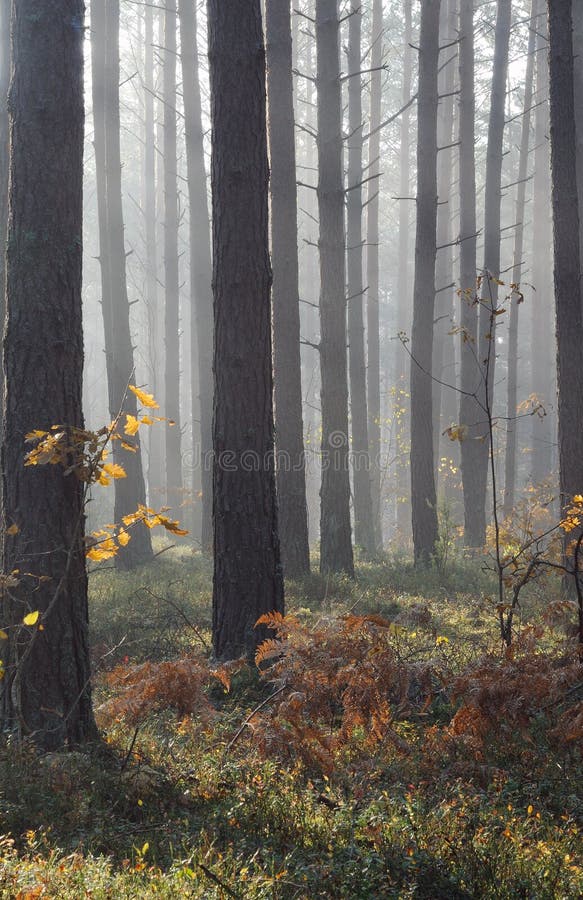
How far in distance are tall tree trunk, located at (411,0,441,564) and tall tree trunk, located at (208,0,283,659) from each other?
8.29m

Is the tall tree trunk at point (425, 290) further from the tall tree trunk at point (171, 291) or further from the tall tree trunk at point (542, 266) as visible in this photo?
the tall tree trunk at point (542, 266)

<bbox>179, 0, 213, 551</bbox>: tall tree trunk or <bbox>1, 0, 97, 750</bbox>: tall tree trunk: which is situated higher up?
<bbox>179, 0, 213, 551</bbox>: tall tree trunk

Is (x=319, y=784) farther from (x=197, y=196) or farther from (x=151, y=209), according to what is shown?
(x=151, y=209)

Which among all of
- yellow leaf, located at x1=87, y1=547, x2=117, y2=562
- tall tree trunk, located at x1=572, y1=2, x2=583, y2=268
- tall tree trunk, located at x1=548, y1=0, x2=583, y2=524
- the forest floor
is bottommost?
the forest floor

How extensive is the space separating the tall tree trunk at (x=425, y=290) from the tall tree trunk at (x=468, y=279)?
2955 millimetres

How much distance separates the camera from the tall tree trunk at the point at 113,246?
16.1 m

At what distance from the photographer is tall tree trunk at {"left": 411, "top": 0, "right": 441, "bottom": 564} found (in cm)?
1574

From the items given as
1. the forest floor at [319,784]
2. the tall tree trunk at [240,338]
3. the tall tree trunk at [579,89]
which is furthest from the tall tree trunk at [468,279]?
the forest floor at [319,784]

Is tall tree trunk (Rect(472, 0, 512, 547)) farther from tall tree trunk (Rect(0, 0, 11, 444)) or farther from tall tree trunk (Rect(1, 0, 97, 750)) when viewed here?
tall tree trunk (Rect(1, 0, 97, 750))

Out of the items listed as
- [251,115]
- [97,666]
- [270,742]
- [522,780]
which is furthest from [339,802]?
[251,115]

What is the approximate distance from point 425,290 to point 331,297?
2647 millimetres

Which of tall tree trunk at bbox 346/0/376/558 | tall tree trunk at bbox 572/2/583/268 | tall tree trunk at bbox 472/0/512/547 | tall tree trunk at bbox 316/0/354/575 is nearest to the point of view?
tall tree trunk at bbox 316/0/354/575

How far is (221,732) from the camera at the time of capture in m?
5.73

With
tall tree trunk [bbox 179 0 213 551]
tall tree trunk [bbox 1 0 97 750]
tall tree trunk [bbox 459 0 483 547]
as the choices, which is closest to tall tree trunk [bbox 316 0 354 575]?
tall tree trunk [bbox 459 0 483 547]
